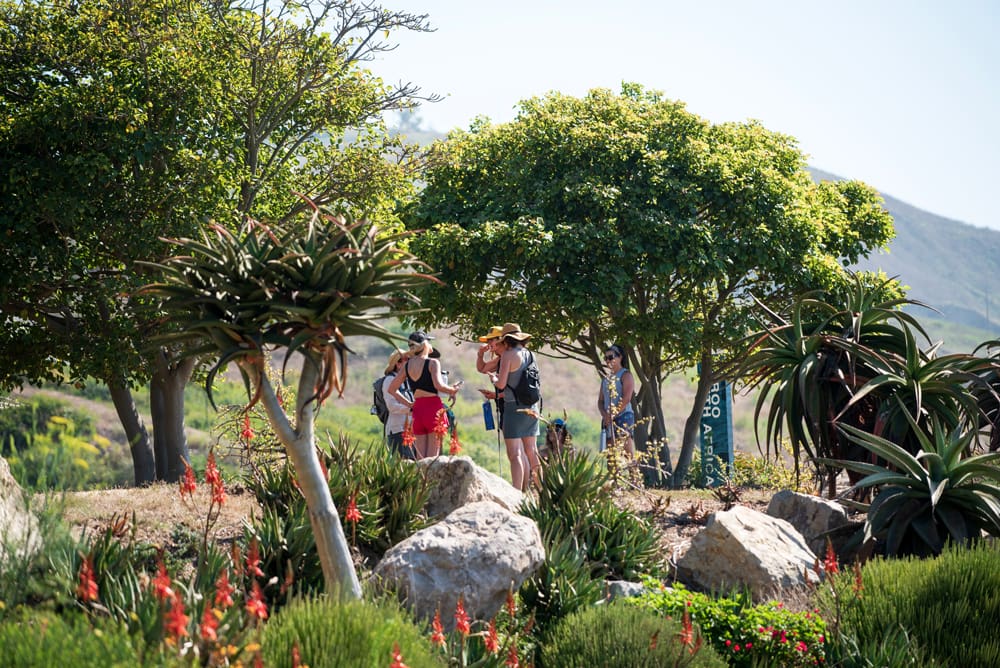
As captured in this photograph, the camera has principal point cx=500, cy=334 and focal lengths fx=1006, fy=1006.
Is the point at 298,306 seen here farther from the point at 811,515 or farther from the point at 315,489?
the point at 811,515

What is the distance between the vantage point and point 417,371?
1016 cm

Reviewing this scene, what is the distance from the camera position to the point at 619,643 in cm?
570

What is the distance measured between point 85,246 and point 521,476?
6965 millimetres

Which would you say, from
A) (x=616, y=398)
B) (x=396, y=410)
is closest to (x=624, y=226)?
(x=616, y=398)

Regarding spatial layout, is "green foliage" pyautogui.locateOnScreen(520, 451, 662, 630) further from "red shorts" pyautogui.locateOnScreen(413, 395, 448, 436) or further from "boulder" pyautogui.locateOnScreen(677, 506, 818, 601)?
"red shorts" pyautogui.locateOnScreen(413, 395, 448, 436)

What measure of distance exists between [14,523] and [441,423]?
4350 mm

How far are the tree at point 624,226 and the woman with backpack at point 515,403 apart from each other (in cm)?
520

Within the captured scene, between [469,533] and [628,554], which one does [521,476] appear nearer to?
[628,554]

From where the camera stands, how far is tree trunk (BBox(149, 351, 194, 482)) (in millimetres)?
15102

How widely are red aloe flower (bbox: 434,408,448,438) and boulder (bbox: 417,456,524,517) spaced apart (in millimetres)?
1246

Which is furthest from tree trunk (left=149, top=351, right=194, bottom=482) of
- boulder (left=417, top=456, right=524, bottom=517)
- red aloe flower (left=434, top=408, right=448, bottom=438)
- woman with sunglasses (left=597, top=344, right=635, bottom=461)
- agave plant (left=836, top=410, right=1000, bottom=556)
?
agave plant (left=836, top=410, right=1000, bottom=556)

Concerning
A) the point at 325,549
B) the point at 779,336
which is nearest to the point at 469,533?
the point at 325,549

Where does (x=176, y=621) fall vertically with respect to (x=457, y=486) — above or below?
above

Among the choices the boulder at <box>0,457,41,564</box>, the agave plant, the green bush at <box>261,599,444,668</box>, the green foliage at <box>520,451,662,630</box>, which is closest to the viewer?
the green bush at <box>261,599,444,668</box>
